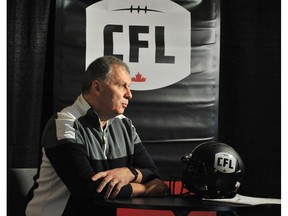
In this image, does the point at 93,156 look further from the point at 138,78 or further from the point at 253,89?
the point at 253,89

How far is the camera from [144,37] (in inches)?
160

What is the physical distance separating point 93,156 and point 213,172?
0.56m

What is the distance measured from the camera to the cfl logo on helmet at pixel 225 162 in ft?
9.04

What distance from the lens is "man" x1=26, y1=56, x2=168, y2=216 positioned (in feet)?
8.82

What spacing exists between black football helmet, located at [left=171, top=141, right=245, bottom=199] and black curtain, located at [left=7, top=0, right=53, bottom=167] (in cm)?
147

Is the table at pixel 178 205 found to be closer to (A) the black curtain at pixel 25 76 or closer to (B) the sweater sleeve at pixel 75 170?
(B) the sweater sleeve at pixel 75 170

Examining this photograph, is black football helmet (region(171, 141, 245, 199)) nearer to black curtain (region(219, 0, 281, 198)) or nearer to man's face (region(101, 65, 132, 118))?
man's face (region(101, 65, 132, 118))

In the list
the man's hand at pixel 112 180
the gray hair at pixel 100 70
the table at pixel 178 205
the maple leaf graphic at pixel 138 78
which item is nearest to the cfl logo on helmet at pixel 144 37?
the maple leaf graphic at pixel 138 78

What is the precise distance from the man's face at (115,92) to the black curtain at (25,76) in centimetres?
111

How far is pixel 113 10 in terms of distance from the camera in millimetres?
4027

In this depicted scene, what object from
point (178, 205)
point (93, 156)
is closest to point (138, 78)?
point (93, 156)

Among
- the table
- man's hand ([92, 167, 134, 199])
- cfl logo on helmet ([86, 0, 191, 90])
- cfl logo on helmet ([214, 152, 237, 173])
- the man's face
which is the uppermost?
cfl logo on helmet ([86, 0, 191, 90])

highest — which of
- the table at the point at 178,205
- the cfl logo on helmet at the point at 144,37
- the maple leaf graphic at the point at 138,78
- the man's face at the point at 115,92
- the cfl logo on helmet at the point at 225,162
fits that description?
the cfl logo on helmet at the point at 144,37

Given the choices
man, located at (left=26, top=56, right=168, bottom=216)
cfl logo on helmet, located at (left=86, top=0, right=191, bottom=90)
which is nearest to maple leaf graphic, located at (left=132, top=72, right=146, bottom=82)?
cfl logo on helmet, located at (left=86, top=0, right=191, bottom=90)
